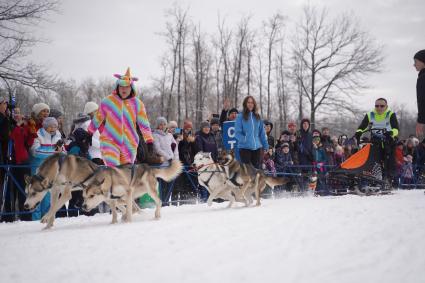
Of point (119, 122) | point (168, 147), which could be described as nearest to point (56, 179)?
point (119, 122)

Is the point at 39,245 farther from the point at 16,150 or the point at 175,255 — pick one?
the point at 16,150

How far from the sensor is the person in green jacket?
770cm

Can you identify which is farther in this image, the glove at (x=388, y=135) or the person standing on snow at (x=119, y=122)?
the glove at (x=388, y=135)

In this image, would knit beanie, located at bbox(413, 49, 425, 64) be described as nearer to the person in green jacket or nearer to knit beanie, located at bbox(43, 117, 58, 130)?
the person in green jacket

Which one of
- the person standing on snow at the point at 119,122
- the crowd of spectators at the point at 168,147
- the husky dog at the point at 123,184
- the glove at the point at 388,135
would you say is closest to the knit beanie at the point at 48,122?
the crowd of spectators at the point at 168,147

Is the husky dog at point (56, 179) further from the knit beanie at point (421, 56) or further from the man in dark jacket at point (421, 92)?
the knit beanie at point (421, 56)

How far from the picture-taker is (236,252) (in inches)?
104

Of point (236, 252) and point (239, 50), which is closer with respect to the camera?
point (236, 252)

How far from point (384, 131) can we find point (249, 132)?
9.81 ft

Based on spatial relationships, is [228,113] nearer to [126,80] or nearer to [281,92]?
[126,80]

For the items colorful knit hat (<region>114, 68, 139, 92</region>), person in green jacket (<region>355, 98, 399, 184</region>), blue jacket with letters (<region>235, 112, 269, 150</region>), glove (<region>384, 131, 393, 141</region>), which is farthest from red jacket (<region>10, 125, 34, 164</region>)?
glove (<region>384, 131, 393, 141</region>)

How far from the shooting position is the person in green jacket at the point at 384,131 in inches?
303

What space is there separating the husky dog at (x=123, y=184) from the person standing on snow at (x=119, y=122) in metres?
0.34

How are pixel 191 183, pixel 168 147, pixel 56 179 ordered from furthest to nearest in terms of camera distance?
pixel 191 183 < pixel 168 147 < pixel 56 179
